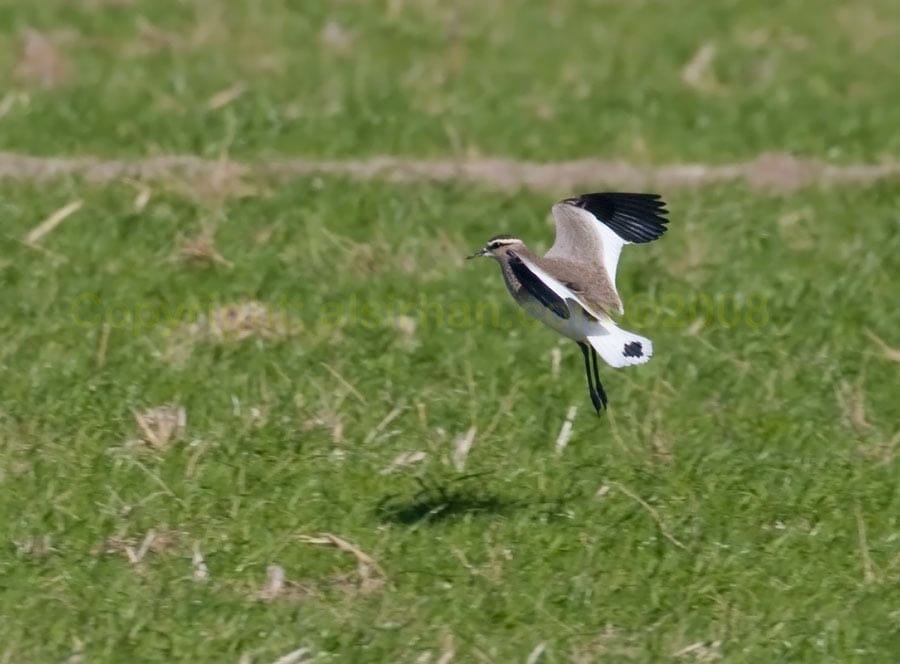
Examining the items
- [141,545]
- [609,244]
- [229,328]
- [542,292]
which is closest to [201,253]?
[229,328]

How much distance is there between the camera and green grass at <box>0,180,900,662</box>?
741 centimetres

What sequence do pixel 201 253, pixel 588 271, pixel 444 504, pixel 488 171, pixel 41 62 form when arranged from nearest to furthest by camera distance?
pixel 444 504, pixel 588 271, pixel 201 253, pixel 488 171, pixel 41 62

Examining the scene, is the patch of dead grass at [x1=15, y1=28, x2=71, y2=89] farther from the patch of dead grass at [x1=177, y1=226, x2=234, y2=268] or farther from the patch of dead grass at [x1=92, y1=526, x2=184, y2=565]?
the patch of dead grass at [x1=92, y1=526, x2=184, y2=565]

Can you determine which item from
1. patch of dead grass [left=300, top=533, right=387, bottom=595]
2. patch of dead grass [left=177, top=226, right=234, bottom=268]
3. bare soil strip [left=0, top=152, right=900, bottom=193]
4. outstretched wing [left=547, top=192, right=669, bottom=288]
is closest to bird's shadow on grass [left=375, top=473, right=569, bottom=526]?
patch of dead grass [left=300, top=533, right=387, bottom=595]

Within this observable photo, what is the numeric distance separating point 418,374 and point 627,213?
1.65 metres

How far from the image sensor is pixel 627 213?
8.82 metres

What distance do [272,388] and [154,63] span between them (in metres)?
6.16

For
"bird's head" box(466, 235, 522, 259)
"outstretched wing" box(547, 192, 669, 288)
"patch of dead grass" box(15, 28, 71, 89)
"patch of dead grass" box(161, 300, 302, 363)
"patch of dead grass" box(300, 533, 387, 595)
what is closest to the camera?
"patch of dead grass" box(300, 533, 387, 595)

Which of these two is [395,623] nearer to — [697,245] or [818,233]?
[697,245]

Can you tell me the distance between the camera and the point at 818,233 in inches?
477

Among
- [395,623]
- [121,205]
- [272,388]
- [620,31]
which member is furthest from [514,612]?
[620,31]

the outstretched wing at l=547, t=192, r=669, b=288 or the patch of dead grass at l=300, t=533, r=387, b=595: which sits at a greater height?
the outstretched wing at l=547, t=192, r=669, b=288

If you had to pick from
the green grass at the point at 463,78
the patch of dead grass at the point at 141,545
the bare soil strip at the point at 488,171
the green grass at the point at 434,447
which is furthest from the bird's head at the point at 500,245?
the green grass at the point at 463,78

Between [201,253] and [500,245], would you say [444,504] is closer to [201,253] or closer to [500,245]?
[500,245]
